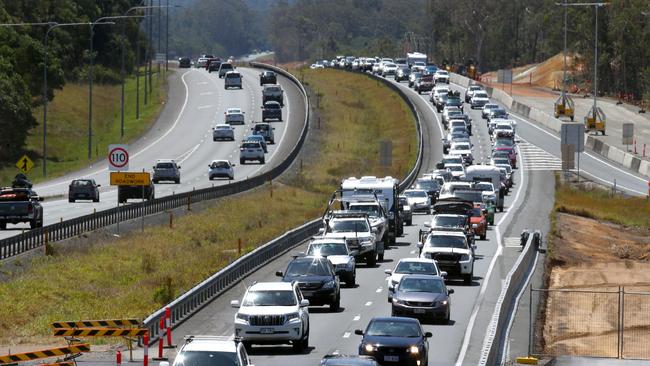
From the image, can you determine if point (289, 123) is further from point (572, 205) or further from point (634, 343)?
point (634, 343)

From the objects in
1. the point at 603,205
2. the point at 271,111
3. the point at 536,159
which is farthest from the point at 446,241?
the point at 271,111

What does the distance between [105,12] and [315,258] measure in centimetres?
16522

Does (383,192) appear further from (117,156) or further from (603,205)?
(603,205)

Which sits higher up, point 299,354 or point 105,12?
point 105,12

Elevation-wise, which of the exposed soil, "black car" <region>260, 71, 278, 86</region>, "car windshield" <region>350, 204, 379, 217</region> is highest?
"black car" <region>260, 71, 278, 86</region>

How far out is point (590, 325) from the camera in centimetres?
4534

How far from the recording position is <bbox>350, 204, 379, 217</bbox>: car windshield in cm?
→ 5503

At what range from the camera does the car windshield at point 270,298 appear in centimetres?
3192

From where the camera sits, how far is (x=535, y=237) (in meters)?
56.3

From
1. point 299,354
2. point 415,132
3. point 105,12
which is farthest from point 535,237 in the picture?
point 105,12

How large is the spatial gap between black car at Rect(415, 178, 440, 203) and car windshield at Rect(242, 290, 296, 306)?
152ft

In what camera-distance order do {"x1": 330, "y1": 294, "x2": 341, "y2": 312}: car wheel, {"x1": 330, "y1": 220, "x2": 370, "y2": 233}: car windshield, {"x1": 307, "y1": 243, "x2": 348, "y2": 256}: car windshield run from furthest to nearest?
{"x1": 330, "y1": 220, "x2": 370, "y2": 233}: car windshield
{"x1": 307, "y1": 243, "x2": 348, "y2": 256}: car windshield
{"x1": 330, "y1": 294, "x2": 341, "y2": 312}: car wheel

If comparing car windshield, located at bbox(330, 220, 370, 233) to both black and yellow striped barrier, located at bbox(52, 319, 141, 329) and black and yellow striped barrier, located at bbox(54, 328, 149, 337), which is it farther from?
black and yellow striped barrier, located at bbox(54, 328, 149, 337)

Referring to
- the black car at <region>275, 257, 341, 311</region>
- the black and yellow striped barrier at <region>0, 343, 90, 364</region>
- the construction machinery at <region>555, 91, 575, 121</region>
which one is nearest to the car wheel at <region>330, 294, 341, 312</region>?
the black car at <region>275, 257, 341, 311</region>
